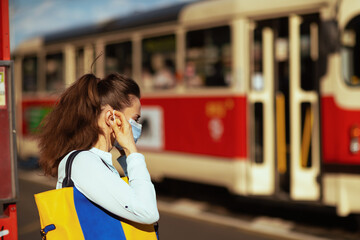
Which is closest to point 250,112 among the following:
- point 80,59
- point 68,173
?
point 80,59

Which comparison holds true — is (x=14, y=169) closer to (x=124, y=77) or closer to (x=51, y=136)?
(x=51, y=136)

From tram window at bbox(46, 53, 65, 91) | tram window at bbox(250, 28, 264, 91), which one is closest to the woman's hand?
tram window at bbox(250, 28, 264, 91)

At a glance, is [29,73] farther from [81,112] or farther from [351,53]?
[81,112]

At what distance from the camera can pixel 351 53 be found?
21.5ft

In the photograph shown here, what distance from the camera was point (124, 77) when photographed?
7.00ft

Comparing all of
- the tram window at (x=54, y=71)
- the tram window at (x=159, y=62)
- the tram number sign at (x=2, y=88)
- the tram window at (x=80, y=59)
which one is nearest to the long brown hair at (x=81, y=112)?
the tram number sign at (x=2, y=88)

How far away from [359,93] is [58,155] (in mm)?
5037

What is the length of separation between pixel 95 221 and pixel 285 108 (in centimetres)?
574

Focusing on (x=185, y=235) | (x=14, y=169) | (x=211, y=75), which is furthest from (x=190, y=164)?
(x=14, y=169)

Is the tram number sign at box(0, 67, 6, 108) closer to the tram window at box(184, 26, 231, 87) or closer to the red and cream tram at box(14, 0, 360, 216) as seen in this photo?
the red and cream tram at box(14, 0, 360, 216)

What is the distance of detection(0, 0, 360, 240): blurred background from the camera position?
653cm

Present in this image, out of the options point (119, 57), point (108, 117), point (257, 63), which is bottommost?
point (108, 117)

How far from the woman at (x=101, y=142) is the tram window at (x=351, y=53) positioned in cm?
490

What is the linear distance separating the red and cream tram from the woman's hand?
4.56 m
